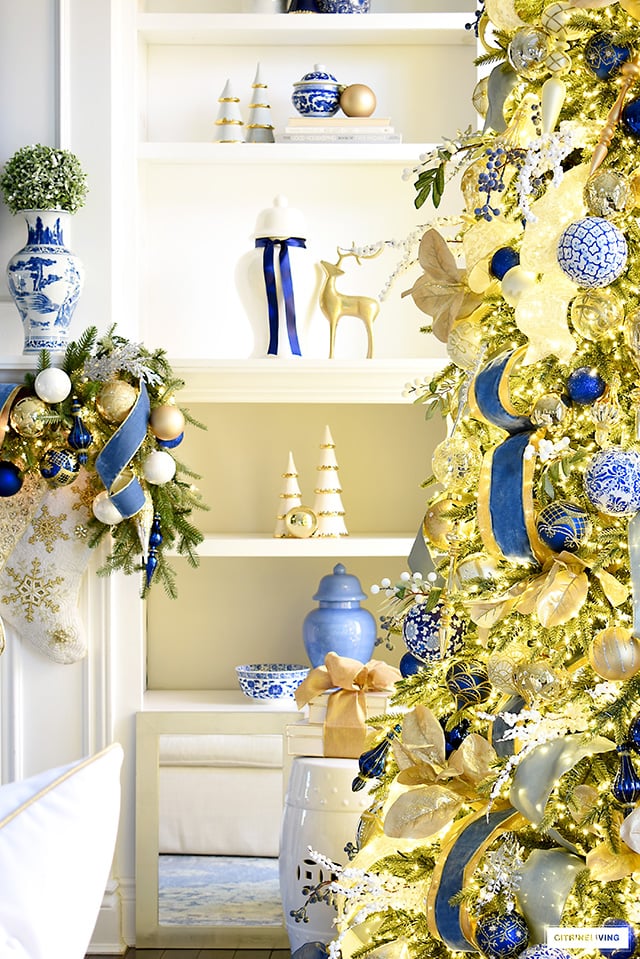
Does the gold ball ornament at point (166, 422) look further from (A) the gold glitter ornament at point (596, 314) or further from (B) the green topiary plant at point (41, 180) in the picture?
(A) the gold glitter ornament at point (596, 314)

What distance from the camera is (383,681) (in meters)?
1.94

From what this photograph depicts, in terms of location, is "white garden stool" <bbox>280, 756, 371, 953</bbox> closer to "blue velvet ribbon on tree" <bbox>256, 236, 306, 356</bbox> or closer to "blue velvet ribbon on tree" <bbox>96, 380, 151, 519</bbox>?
"blue velvet ribbon on tree" <bbox>96, 380, 151, 519</bbox>

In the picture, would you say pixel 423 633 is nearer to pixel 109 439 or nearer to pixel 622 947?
pixel 622 947

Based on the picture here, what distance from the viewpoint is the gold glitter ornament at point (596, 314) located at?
93cm

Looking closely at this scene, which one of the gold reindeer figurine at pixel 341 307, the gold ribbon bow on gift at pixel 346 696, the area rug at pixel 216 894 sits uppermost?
the gold reindeer figurine at pixel 341 307

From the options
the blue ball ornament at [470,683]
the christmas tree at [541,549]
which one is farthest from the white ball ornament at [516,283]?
the blue ball ornament at [470,683]

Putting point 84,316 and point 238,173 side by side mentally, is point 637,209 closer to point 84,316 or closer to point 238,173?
point 84,316

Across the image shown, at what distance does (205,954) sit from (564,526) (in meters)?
2.06

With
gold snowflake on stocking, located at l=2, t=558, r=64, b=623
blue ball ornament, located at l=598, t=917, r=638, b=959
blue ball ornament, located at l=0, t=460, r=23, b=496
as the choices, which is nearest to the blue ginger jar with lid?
gold snowflake on stocking, located at l=2, t=558, r=64, b=623

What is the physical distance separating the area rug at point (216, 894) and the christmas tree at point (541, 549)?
1635 mm

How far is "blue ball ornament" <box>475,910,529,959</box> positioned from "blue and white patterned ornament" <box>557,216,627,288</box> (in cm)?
56

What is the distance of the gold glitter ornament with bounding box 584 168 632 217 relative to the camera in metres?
0.92

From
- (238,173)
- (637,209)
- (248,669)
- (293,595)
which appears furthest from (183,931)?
(637,209)

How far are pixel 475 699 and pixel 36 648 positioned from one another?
67.4 inches
